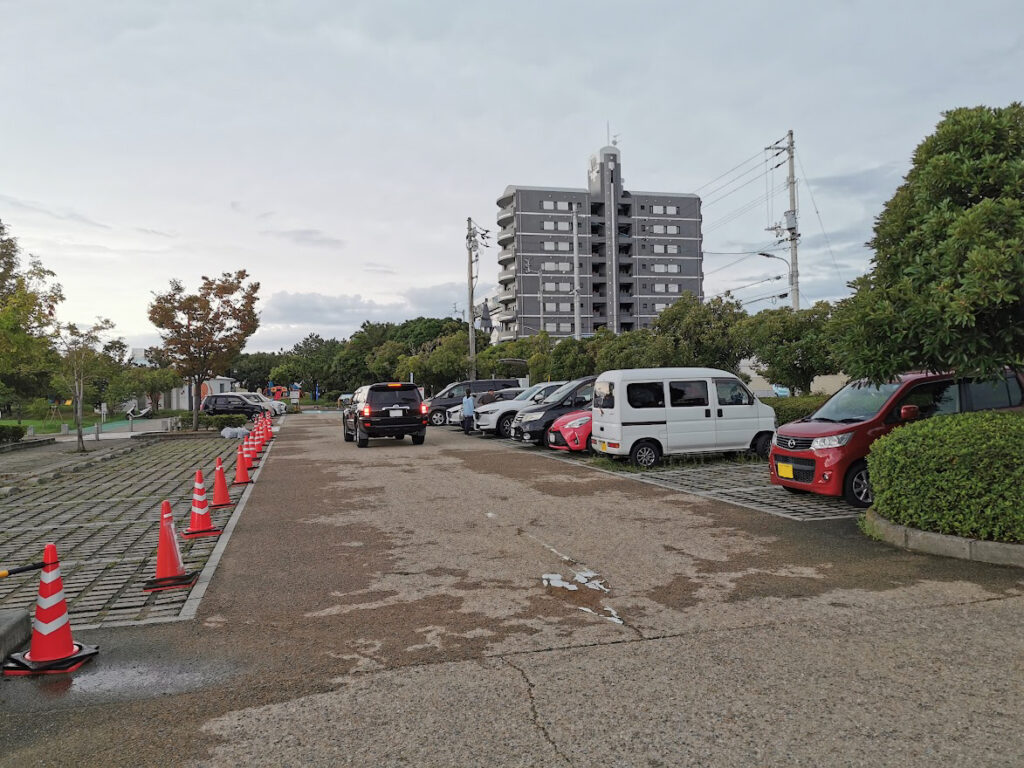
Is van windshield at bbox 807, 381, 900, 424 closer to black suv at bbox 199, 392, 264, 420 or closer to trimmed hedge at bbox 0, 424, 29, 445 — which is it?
trimmed hedge at bbox 0, 424, 29, 445

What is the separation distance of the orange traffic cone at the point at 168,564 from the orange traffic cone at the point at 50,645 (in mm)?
1659

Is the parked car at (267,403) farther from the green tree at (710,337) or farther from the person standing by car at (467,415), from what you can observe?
the green tree at (710,337)

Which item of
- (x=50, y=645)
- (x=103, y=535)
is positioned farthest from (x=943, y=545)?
(x=103, y=535)

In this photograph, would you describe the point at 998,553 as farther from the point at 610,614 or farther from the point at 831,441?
the point at 610,614

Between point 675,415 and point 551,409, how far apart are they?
5.34 meters

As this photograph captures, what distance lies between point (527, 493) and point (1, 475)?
38.6 feet

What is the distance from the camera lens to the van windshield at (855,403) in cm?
944

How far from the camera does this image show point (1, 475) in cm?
1512

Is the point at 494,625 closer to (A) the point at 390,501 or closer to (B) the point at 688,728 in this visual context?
(B) the point at 688,728

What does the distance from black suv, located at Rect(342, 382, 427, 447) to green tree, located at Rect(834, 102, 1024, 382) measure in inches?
574

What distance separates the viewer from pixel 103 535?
860cm

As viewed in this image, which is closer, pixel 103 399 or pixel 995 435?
pixel 995 435

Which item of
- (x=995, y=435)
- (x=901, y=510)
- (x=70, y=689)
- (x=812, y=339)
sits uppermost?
(x=812, y=339)

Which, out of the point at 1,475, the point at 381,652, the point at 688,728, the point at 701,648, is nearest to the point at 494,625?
the point at 381,652
